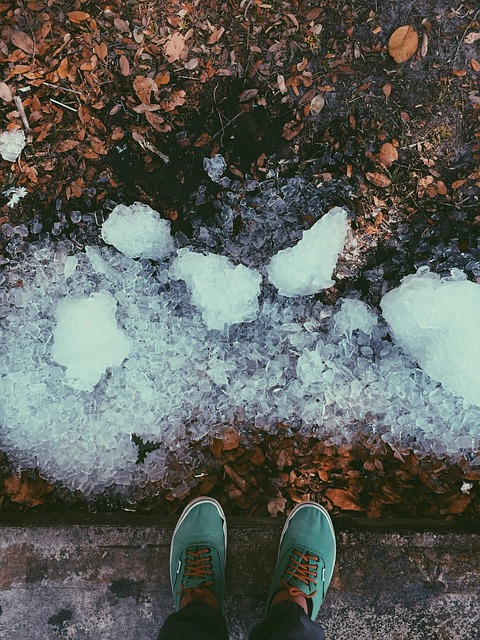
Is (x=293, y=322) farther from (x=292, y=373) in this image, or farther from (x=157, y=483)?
(x=157, y=483)

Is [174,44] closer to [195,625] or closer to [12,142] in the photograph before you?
[12,142]

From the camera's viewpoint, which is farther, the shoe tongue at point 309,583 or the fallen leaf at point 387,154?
the fallen leaf at point 387,154

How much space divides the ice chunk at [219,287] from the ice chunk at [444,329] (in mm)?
683

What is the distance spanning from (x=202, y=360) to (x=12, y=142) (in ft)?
4.67

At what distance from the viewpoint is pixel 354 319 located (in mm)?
2400

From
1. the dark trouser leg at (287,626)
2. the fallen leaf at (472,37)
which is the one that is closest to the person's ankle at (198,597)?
the dark trouser leg at (287,626)

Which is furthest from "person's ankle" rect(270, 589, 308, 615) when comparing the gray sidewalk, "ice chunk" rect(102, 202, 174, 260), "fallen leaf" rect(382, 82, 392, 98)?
"fallen leaf" rect(382, 82, 392, 98)

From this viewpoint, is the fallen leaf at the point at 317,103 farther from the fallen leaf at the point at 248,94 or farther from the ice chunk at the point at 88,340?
the ice chunk at the point at 88,340

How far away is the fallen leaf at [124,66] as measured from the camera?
96.7 inches

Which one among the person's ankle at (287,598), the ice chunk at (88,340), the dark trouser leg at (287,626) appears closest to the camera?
the dark trouser leg at (287,626)

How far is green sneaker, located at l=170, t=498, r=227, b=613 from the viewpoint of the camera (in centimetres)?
220

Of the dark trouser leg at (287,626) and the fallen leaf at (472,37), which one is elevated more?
the fallen leaf at (472,37)

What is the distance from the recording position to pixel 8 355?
2.40 meters

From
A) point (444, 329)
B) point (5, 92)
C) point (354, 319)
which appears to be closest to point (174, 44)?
point (5, 92)
